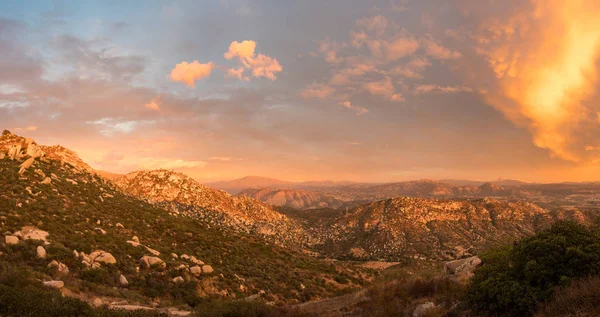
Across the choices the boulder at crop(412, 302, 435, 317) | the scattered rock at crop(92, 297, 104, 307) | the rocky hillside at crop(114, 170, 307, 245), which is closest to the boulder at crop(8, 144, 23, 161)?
the rocky hillside at crop(114, 170, 307, 245)

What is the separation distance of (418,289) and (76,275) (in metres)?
24.3

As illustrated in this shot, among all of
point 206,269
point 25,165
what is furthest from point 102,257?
point 25,165

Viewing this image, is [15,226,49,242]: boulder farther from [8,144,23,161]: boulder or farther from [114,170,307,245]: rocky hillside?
[114,170,307,245]: rocky hillside

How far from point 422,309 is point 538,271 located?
5120 millimetres

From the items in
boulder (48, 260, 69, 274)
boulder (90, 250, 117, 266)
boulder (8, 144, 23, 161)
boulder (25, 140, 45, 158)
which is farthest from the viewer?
boulder (25, 140, 45, 158)

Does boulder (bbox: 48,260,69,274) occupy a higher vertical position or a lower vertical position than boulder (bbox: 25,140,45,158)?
lower

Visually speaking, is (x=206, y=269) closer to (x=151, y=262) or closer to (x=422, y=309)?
(x=151, y=262)

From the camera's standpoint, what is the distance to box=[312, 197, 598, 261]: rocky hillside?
324 ft

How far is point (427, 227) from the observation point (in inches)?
4675

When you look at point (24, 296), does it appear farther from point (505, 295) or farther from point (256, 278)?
point (256, 278)

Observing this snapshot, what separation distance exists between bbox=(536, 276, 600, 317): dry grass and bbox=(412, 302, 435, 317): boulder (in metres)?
4.64

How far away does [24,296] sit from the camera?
41.1 ft

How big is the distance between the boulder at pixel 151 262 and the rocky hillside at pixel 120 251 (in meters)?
0.09

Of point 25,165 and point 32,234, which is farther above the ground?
point 25,165
